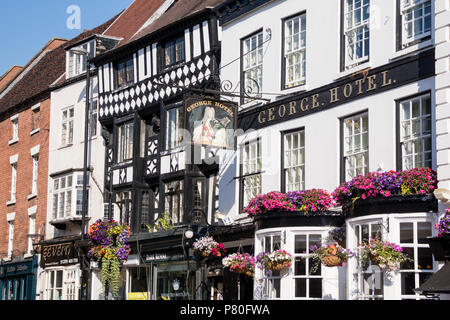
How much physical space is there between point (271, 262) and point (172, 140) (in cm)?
877

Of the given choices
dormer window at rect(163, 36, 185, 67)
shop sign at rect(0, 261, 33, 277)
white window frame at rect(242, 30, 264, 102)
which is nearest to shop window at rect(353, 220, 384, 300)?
white window frame at rect(242, 30, 264, 102)

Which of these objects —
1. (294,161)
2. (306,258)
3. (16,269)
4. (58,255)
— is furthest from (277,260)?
(16,269)

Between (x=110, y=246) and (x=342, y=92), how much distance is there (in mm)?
9557

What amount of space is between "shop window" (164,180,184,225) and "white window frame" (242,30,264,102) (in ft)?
15.2

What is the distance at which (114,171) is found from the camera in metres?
26.1

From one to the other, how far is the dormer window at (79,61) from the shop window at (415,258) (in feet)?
60.5

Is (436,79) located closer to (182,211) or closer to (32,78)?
(182,211)

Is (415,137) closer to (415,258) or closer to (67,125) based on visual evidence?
(415,258)

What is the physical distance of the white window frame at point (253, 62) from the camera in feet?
62.1

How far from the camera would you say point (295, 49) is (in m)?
17.7

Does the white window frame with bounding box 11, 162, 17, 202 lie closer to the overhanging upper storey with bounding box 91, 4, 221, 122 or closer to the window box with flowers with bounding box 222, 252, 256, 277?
the overhanging upper storey with bounding box 91, 4, 221, 122

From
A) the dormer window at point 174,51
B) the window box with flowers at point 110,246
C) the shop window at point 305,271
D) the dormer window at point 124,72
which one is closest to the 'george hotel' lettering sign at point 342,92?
the shop window at point 305,271

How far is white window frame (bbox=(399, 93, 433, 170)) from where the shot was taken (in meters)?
13.6

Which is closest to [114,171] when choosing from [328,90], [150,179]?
[150,179]
